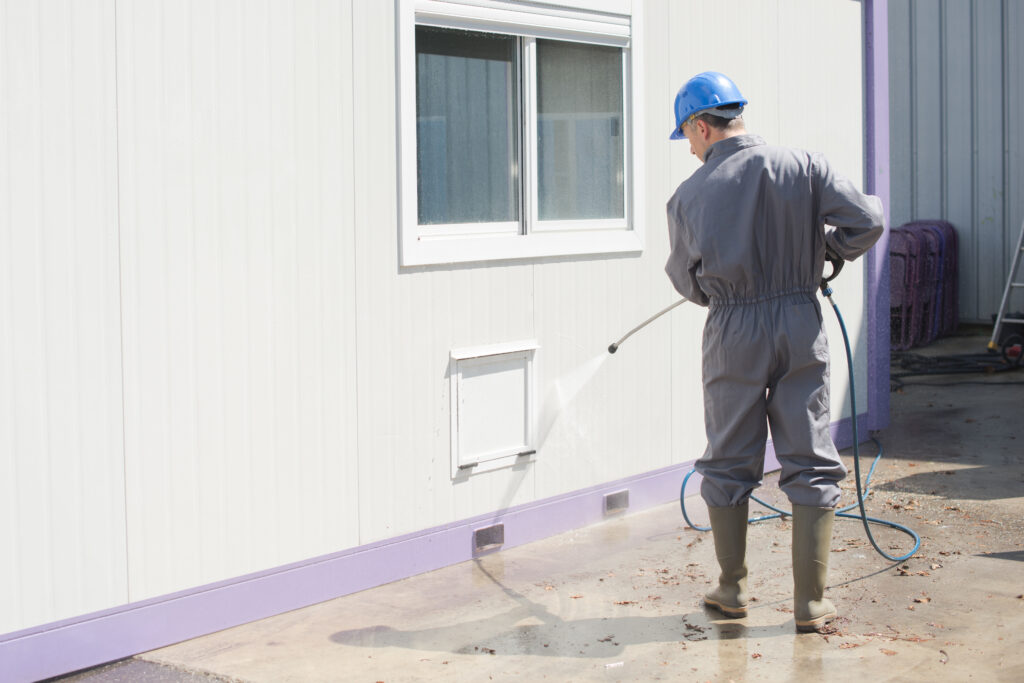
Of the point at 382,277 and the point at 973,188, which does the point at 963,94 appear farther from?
the point at 382,277

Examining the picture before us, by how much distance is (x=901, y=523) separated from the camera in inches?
242

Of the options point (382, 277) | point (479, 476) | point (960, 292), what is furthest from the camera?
point (960, 292)

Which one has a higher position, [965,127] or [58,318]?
[965,127]

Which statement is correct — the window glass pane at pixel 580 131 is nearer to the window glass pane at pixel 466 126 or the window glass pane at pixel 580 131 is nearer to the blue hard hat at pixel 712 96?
the window glass pane at pixel 466 126

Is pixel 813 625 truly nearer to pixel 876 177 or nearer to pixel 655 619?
pixel 655 619

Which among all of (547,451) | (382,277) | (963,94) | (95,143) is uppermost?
(963,94)

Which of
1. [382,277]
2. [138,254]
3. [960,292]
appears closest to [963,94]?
[960,292]

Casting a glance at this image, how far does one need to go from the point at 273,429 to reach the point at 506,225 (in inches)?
64.1

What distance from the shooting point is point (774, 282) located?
457 cm

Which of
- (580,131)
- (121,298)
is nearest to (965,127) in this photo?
(580,131)

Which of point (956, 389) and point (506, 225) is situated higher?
point (506, 225)

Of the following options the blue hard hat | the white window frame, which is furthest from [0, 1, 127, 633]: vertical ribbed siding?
the blue hard hat

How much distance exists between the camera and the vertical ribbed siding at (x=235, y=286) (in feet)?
14.4

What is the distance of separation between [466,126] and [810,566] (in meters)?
2.44
